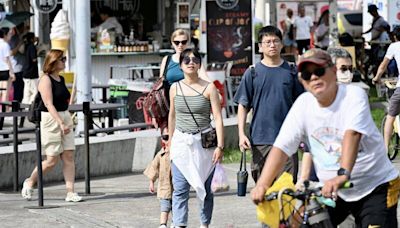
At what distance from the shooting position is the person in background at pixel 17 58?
67.9ft

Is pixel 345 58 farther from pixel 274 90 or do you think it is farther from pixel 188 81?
pixel 188 81

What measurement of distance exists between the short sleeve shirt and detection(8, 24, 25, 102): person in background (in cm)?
1224

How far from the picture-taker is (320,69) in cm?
582

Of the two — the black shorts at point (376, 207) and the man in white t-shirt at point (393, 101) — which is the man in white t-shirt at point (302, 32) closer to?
the man in white t-shirt at point (393, 101)

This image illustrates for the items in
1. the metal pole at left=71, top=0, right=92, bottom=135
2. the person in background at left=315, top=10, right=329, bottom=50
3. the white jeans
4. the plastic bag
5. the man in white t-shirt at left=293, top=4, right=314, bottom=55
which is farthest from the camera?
the man in white t-shirt at left=293, top=4, right=314, bottom=55

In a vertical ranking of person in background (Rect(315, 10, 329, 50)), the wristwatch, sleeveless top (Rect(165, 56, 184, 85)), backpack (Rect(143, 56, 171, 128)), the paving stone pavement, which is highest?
person in background (Rect(315, 10, 329, 50))

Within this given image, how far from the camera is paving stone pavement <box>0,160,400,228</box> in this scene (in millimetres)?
10211

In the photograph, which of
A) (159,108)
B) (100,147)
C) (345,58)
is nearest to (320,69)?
(345,58)

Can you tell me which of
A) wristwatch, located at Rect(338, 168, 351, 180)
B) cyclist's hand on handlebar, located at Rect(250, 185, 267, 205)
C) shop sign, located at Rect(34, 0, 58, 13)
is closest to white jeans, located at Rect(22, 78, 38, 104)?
shop sign, located at Rect(34, 0, 58, 13)

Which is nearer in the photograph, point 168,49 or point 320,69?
point 320,69

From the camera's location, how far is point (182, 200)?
9.02 m

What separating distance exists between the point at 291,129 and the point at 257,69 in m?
2.78

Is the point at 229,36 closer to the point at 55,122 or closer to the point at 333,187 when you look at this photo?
the point at 55,122

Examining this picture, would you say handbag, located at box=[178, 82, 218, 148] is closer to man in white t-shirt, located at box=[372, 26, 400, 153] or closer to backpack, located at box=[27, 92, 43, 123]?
backpack, located at box=[27, 92, 43, 123]
